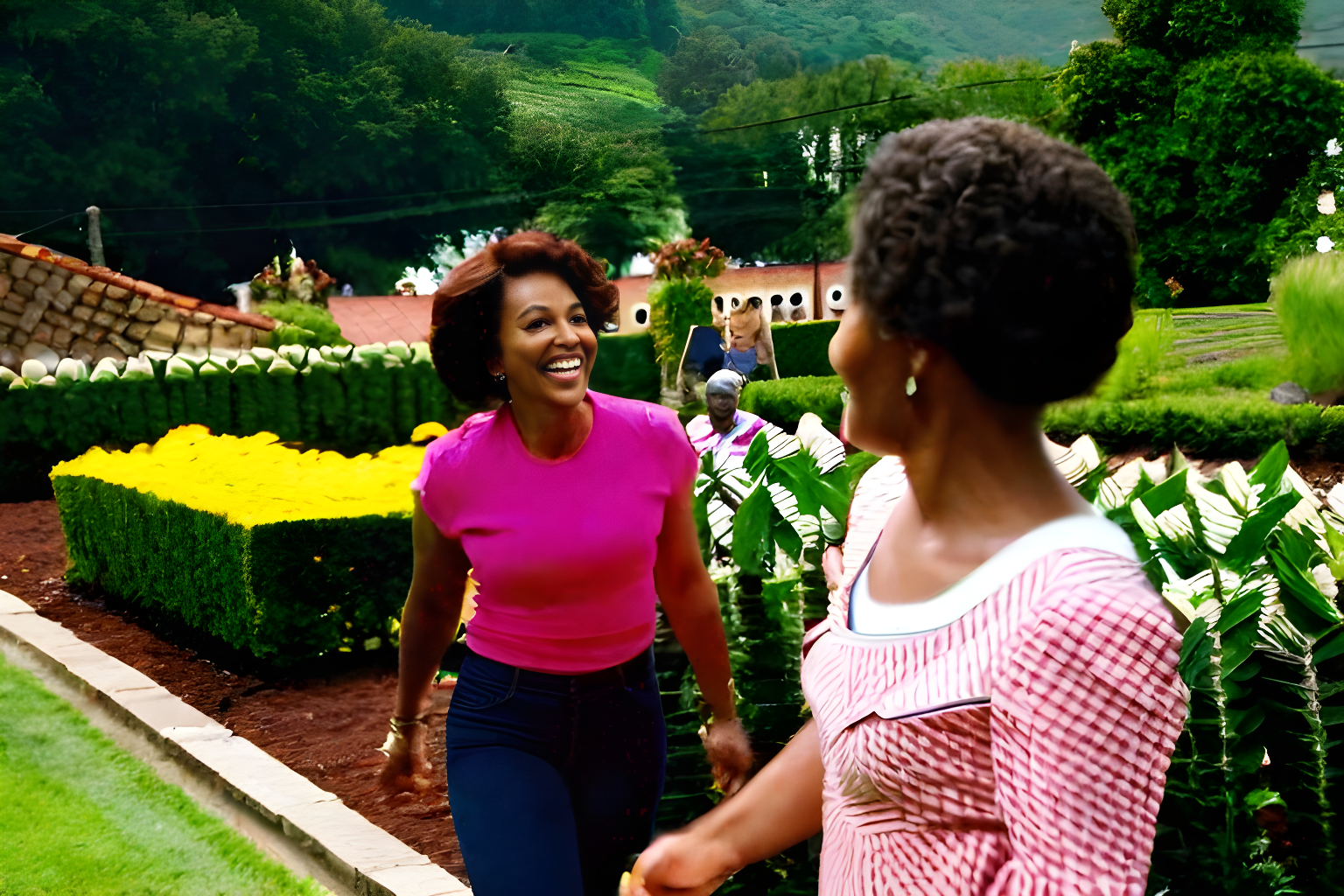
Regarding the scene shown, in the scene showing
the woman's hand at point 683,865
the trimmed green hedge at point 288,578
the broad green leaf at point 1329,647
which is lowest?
the trimmed green hedge at point 288,578

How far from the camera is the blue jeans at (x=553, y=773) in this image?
6.31 feet

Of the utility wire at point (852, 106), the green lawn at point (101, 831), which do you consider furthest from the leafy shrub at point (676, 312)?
the utility wire at point (852, 106)

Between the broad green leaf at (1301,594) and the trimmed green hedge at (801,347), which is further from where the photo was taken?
the trimmed green hedge at (801,347)

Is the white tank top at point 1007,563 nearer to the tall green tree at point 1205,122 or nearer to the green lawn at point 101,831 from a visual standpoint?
the green lawn at point 101,831

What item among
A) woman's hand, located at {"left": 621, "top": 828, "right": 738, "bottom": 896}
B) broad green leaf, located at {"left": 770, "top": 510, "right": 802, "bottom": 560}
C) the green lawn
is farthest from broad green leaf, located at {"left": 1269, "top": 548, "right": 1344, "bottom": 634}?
the green lawn

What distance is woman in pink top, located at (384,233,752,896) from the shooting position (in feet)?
6.65

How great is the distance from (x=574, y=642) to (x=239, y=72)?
162 feet

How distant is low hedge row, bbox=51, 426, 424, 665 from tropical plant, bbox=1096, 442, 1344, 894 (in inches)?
162

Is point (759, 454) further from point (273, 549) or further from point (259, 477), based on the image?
point (259, 477)

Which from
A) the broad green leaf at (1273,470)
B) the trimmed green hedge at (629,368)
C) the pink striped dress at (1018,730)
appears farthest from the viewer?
the trimmed green hedge at (629,368)

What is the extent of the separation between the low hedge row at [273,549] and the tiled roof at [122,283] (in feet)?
30.5

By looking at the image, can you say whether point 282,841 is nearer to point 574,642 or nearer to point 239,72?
point 574,642

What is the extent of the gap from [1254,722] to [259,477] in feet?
17.5

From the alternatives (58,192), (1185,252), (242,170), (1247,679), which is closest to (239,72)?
(242,170)
